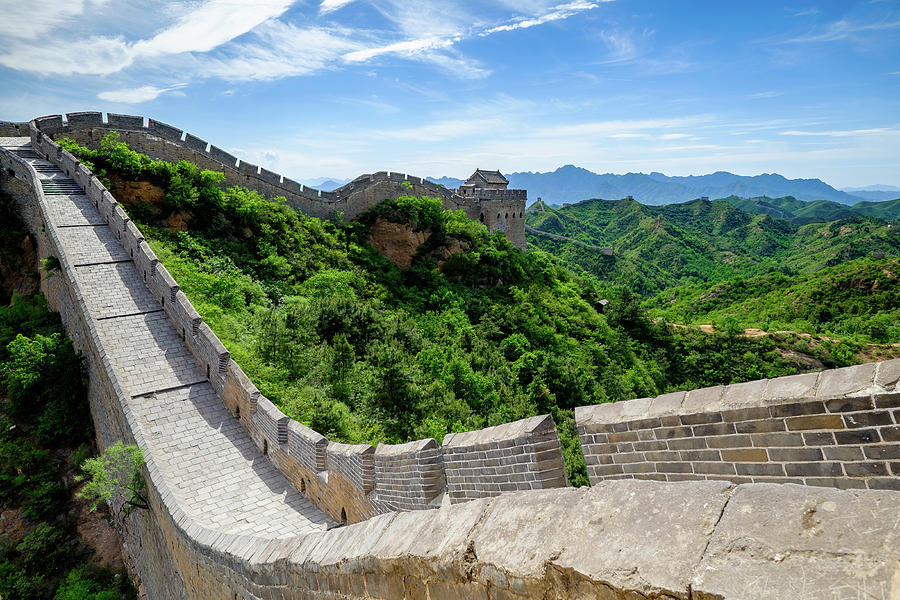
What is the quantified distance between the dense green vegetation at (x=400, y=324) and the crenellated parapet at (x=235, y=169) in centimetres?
86

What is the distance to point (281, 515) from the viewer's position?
7.97 m

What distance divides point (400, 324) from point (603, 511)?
1468 centimetres

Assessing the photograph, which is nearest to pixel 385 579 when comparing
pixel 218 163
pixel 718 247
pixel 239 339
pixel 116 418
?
pixel 116 418

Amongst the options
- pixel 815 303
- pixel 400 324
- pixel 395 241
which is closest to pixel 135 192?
pixel 400 324

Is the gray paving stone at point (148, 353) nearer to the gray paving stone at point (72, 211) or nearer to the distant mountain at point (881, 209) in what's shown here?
the gray paving stone at point (72, 211)

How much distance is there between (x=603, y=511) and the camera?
2.33 meters

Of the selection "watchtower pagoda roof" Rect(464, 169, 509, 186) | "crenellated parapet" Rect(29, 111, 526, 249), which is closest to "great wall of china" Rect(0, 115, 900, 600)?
"crenellated parapet" Rect(29, 111, 526, 249)

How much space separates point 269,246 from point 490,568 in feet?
58.5

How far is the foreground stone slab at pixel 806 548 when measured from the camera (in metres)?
1.54

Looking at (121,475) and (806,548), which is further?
(121,475)

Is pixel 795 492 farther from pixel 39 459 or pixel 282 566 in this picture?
pixel 39 459

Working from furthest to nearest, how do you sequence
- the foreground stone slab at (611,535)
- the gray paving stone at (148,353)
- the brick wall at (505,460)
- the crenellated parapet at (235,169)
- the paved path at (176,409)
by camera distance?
the crenellated parapet at (235,169) → the gray paving stone at (148,353) → the paved path at (176,409) → the brick wall at (505,460) → the foreground stone slab at (611,535)

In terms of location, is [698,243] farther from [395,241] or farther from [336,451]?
[336,451]

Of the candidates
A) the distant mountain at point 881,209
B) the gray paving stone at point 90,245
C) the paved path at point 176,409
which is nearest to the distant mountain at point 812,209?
the distant mountain at point 881,209
